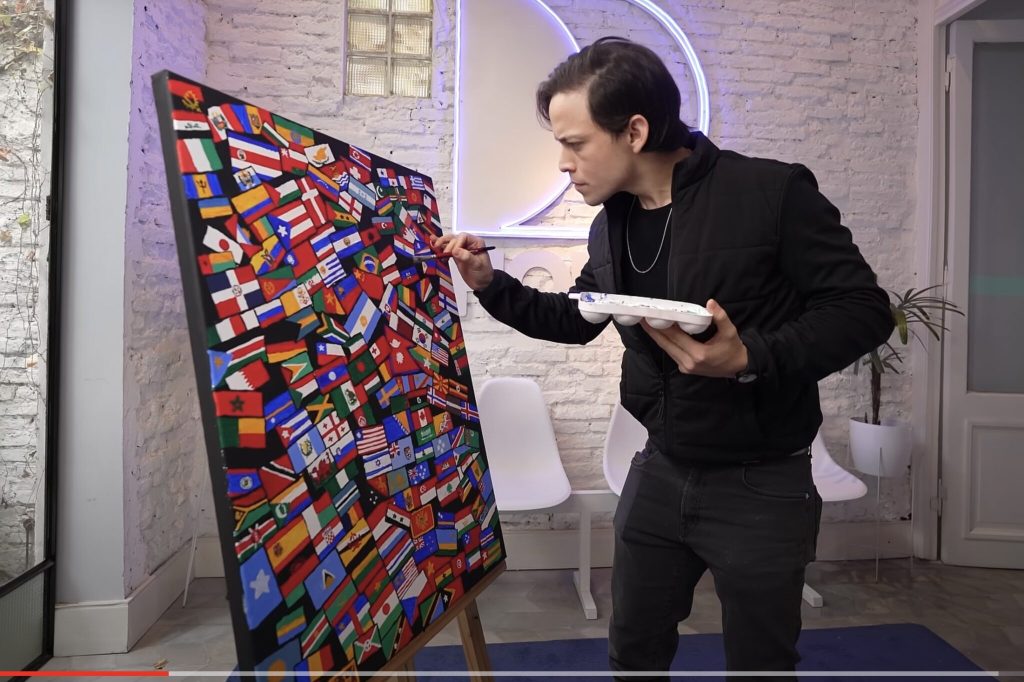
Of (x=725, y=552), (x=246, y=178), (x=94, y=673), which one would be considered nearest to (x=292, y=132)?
(x=246, y=178)

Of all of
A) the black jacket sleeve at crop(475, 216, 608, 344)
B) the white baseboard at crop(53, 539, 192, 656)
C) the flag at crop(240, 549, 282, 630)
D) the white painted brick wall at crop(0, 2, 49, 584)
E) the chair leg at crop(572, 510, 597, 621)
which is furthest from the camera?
the chair leg at crop(572, 510, 597, 621)

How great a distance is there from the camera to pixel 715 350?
925mm

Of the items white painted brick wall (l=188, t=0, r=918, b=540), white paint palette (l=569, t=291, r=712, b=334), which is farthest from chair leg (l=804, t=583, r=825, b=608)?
white paint palette (l=569, t=291, r=712, b=334)

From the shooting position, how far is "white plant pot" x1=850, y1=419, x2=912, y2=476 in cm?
269

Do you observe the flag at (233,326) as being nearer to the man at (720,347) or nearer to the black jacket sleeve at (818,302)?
the man at (720,347)

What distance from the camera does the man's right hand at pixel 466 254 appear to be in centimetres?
128

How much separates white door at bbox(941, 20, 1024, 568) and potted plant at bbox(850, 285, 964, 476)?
121 mm

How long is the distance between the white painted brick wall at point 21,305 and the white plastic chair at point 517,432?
1602 millimetres

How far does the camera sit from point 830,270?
0.99 m

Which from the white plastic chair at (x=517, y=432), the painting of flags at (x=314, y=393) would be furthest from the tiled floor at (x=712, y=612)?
the painting of flags at (x=314, y=393)

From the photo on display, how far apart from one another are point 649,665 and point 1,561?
1.96 metres

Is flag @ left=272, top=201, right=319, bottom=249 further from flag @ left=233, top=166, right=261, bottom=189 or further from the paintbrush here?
the paintbrush

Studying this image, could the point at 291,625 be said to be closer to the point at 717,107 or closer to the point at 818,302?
the point at 818,302

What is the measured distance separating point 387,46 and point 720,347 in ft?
7.97
